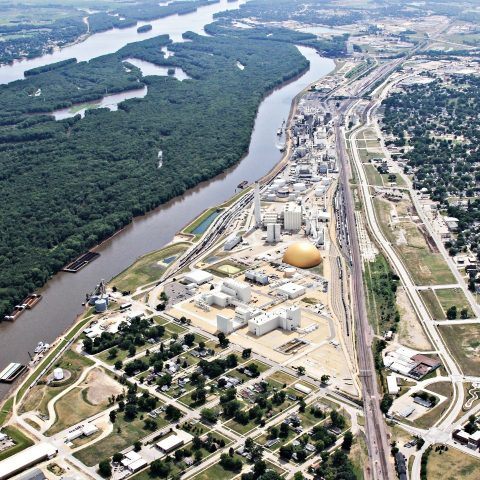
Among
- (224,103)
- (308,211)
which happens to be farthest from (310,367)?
(224,103)

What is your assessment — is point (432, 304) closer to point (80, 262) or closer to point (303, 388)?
point (303, 388)

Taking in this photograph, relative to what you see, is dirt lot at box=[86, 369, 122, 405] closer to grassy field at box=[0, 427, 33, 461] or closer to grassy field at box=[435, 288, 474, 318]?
grassy field at box=[0, 427, 33, 461]

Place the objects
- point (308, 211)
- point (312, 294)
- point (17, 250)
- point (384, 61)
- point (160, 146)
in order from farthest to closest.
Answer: point (384, 61)
point (160, 146)
point (308, 211)
point (17, 250)
point (312, 294)

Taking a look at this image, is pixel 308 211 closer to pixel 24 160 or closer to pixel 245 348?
pixel 245 348

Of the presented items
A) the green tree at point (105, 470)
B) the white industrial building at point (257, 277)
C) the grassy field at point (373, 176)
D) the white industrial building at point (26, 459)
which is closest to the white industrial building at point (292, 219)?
the white industrial building at point (257, 277)

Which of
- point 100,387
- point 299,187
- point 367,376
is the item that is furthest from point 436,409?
point 299,187

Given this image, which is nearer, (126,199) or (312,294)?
(312,294)
